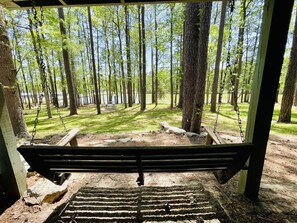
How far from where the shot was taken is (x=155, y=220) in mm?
1904

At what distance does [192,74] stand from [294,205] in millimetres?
4138

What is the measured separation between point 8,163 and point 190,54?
520 centimetres

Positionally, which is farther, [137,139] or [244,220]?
[137,139]

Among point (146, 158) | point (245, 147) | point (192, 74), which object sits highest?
point (192, 74)

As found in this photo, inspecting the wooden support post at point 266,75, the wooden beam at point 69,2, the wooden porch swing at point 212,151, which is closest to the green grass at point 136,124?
the wooden support post at point 266,75

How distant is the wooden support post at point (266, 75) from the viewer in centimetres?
181

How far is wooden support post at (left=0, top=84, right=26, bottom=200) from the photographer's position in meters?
2.26

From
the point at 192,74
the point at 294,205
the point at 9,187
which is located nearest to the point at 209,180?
the point at 294,205

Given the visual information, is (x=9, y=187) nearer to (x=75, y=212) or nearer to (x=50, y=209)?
(x=50, y=209)

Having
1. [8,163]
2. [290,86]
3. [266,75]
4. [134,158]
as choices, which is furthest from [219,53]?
[8,163]

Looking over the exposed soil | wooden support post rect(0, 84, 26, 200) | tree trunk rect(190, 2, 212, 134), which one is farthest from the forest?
the exposed soil

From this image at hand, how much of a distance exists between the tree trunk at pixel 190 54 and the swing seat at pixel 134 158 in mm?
3831

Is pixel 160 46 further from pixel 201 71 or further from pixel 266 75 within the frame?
pixel 266 75

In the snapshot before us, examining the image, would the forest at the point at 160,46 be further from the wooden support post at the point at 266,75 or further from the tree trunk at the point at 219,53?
the wooden support post at the point at 266,75
